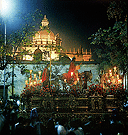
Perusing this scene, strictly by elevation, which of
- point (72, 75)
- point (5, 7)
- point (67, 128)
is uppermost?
point (5, 7)

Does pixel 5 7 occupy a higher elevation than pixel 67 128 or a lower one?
higher

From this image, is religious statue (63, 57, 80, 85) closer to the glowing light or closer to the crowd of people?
the glowing light

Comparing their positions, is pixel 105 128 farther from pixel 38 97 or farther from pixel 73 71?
pixel 73 71

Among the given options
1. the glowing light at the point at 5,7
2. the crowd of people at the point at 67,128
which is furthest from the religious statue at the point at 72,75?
the crowd of people at the point at 67,128

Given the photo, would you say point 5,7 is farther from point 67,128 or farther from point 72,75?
point 67,128

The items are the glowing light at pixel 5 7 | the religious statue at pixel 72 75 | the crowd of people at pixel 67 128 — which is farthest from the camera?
the religious statue at pixel 72 75

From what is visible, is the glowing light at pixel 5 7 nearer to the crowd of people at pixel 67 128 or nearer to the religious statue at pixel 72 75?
the religious statue at pixel 72 75

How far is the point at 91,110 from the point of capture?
1319 centimetres

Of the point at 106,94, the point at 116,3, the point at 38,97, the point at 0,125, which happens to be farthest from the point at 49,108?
the point at 116,3

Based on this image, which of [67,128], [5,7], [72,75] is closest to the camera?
[67,128]

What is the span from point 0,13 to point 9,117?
8.69 metres

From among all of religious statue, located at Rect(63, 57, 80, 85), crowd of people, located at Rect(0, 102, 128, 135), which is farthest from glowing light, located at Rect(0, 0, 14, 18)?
crowd of people, located at Rect(0, 102, 128, 135)

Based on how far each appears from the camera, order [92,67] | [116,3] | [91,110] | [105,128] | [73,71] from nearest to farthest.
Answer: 1. [105,128]
2. [116,3]
3. [91,110]
4. [73,71]
5. [92,67]

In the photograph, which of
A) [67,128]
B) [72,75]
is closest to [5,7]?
[72,75]
